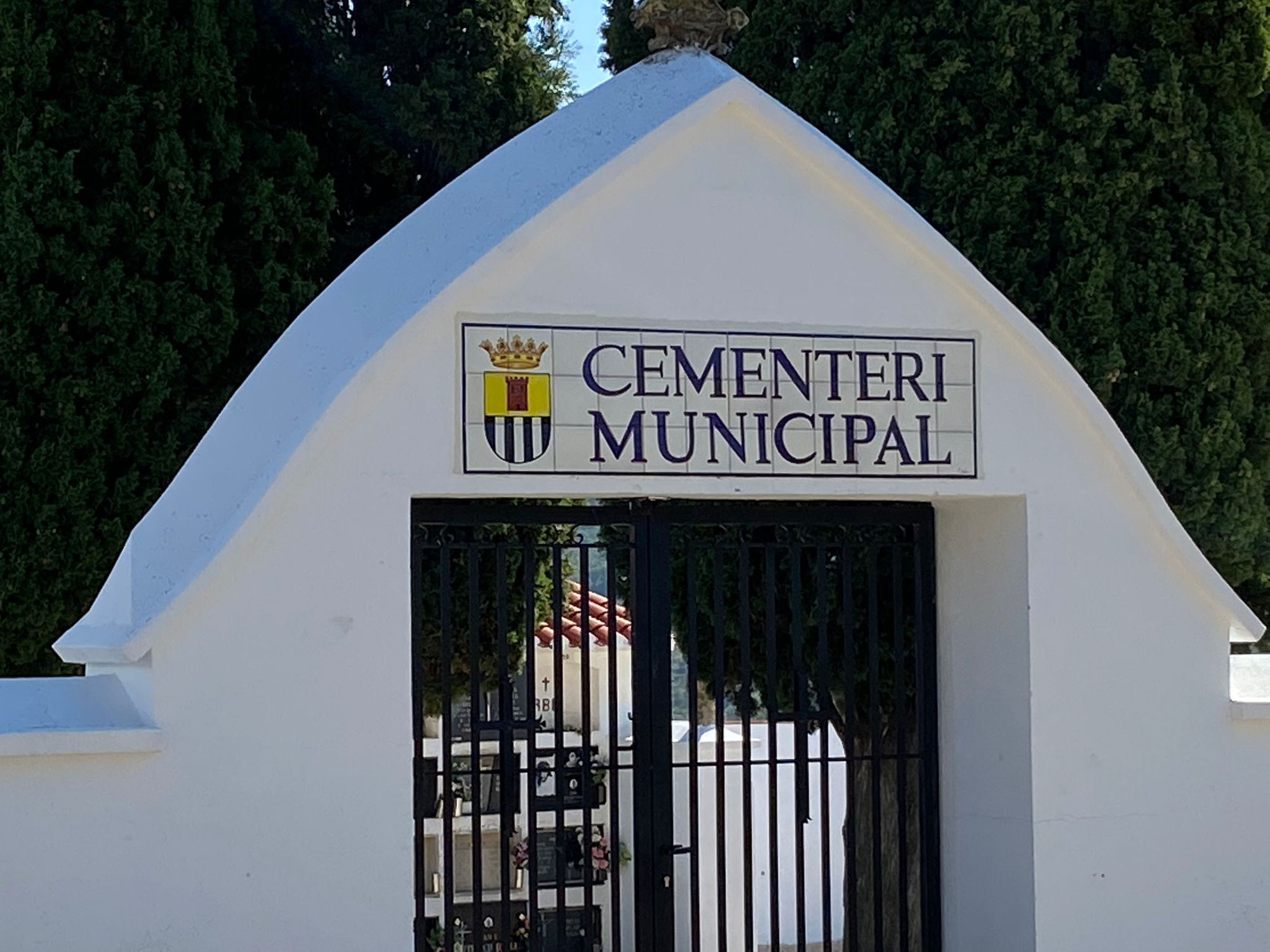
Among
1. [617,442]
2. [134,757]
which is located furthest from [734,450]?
[134,757]

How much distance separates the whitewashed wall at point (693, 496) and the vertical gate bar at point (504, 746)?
0.46 m

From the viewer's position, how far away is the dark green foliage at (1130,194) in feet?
27.3

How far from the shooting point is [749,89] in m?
5.65

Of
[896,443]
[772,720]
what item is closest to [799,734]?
[772,720]

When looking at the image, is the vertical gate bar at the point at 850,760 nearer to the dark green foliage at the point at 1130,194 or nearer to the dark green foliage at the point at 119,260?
the dark green foliage at the point at 1130,194

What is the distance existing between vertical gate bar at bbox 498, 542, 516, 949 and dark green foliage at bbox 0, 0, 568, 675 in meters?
3.60

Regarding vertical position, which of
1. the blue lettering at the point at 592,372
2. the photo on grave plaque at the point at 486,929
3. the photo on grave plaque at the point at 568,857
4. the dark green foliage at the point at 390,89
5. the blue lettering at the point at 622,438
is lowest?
the photo on grave plaque at the point at 486,929

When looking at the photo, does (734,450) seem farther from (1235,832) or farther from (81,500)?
(81,500)

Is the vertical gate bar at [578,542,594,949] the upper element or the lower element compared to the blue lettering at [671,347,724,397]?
lower

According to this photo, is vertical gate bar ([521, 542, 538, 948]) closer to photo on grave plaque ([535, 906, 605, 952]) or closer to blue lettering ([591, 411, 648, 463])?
blue lettering ([591, 411, 648, 463])

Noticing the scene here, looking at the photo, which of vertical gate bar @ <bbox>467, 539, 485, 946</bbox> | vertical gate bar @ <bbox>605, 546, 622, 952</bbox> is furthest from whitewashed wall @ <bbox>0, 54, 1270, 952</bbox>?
vertical gate bar @ <bbox>605, 546, 622, 952</bbox>

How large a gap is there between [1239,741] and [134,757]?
400 cm

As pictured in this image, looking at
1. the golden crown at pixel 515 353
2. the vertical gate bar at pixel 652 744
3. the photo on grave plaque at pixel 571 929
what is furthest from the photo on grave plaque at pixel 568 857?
the golden crown at pixel 515 353

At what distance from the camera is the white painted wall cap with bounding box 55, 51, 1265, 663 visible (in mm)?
5273
